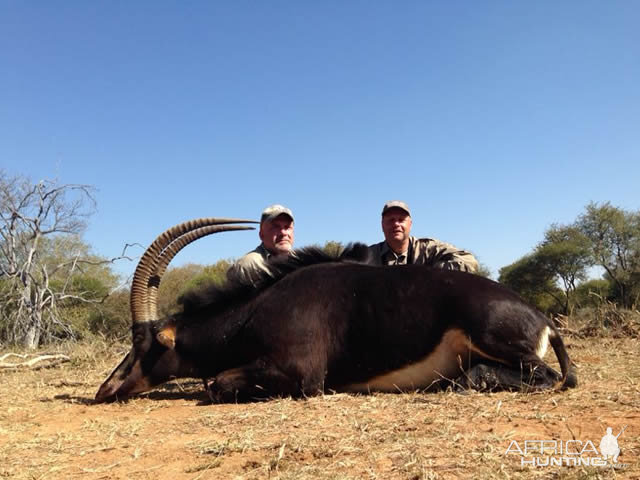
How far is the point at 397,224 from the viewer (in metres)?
6.60

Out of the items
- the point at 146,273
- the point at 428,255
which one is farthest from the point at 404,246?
the point at 146,273

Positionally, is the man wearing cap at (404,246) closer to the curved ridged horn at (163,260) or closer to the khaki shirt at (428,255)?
the khaki shirt at (428,255)

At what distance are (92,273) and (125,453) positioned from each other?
16.8 meters

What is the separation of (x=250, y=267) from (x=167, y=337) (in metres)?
1.56

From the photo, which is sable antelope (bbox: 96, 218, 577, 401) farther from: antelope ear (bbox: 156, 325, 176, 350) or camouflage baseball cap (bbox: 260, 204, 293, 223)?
camouflage baseball cap (bbox: 260, 204, 293, 223)

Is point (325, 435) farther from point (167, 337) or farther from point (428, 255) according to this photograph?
point (428, 255)

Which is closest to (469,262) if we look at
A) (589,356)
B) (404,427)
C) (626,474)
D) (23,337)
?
(589,356)

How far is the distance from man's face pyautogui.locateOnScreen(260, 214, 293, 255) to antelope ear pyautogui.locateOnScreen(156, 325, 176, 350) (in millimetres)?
2107

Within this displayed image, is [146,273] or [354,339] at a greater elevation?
[146,273]

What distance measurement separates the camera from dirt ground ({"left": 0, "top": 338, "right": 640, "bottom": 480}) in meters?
2.27

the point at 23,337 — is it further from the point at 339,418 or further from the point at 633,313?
the point at 633,313

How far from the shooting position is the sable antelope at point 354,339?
3.90 metres

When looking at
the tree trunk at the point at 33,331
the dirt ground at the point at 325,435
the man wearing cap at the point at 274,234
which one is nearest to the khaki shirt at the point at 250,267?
the man wearing cap at the point at 274,234

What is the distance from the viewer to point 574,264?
23328 millimetres
